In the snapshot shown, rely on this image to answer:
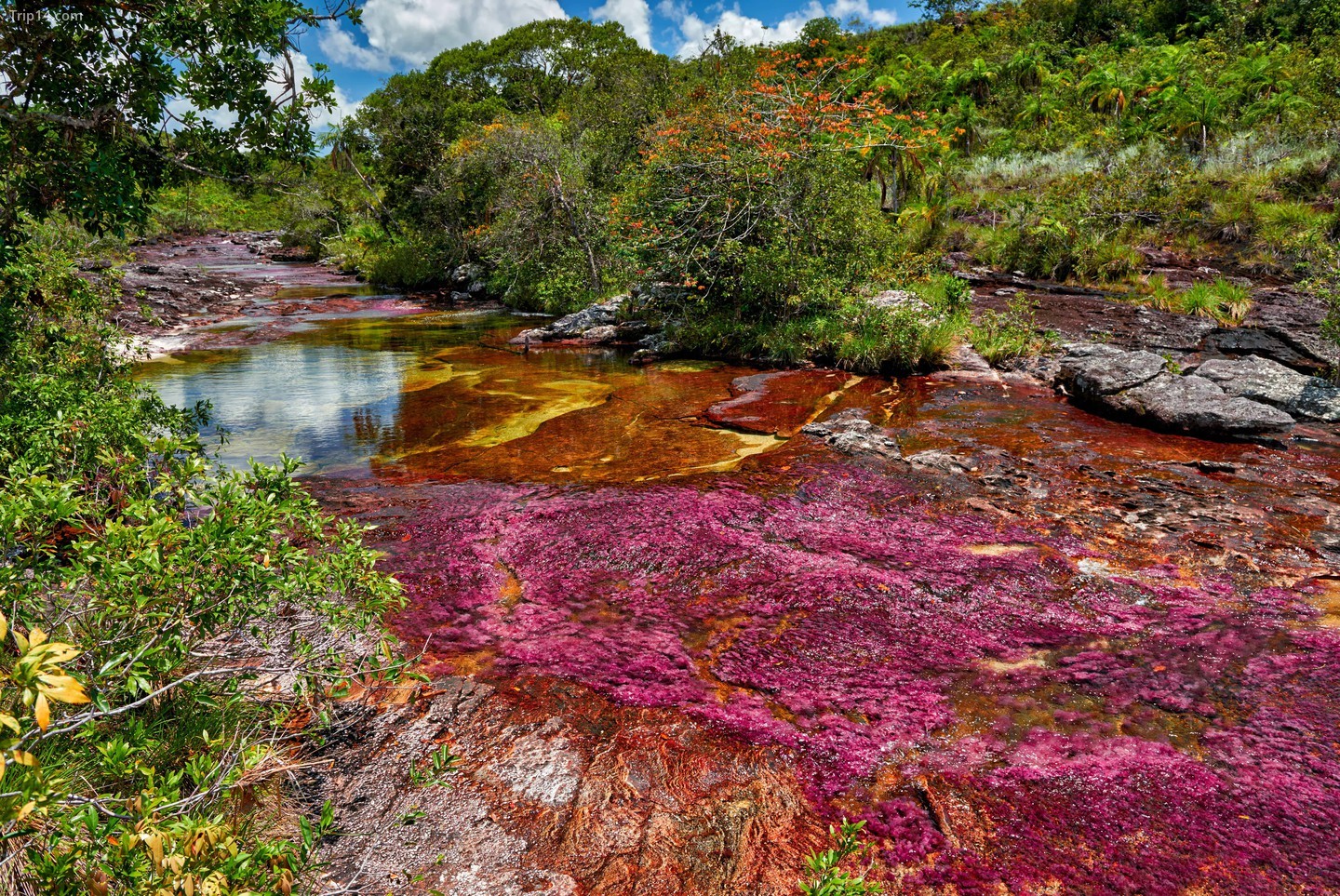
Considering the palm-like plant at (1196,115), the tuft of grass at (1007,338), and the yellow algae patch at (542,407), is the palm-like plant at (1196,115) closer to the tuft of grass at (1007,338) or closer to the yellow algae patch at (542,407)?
the tuft of grass at (1007,338)

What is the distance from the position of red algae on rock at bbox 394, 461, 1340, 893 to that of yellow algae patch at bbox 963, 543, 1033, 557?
0.08 feet

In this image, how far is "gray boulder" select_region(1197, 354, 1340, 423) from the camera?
939cm

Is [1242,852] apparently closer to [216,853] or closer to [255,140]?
Result: [216,853]

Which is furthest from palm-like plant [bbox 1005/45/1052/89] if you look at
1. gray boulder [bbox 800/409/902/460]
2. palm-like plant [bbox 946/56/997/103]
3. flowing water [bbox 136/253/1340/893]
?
gray boulder [bbox 800/409/902/460]

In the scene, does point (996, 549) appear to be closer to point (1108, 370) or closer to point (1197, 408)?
point (1197, 408)

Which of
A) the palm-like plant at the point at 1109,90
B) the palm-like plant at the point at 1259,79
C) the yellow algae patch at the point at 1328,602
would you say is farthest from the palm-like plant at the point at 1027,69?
the yellow algae patch at the point at 1328,602

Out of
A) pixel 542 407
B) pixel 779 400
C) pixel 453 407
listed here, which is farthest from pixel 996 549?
pixel 453 407

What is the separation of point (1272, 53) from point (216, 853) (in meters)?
39.1

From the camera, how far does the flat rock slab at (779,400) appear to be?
10.3 meters

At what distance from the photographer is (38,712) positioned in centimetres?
142

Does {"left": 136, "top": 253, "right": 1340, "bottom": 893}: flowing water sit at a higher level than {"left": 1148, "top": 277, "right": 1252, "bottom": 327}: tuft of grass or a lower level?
lower

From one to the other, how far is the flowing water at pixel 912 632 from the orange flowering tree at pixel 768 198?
16.7 ft

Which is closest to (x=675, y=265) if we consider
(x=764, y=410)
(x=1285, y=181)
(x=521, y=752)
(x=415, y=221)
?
(x=764, y=410)

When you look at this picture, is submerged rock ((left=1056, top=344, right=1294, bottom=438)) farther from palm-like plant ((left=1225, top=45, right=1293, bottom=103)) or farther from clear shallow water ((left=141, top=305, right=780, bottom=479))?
palm-like plant ((left=1225, top=45, right=1293, bottom=103))
